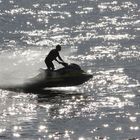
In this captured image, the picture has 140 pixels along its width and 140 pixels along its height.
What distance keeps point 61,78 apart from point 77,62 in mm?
10130

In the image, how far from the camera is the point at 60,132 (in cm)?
2988

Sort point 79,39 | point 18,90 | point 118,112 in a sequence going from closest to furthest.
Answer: point 118,112 < point 18,90 < point 79,39

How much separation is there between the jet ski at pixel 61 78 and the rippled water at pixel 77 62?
1.93 ft

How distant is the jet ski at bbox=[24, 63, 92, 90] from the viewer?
3788 cm

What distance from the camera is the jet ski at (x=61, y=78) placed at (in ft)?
124

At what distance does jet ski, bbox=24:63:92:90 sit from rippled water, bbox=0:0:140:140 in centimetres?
59

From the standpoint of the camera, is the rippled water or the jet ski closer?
the rippled water

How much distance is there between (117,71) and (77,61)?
17.9 feet

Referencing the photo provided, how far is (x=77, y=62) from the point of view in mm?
48156

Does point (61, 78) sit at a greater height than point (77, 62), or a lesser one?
lesser

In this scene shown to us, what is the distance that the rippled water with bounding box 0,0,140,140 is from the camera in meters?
30.7

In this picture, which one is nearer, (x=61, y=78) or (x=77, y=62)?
(x=61, y=78)

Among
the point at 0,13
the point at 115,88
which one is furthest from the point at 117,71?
the point at 0,13

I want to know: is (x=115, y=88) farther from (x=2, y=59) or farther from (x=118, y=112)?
(x=2, y=59)
